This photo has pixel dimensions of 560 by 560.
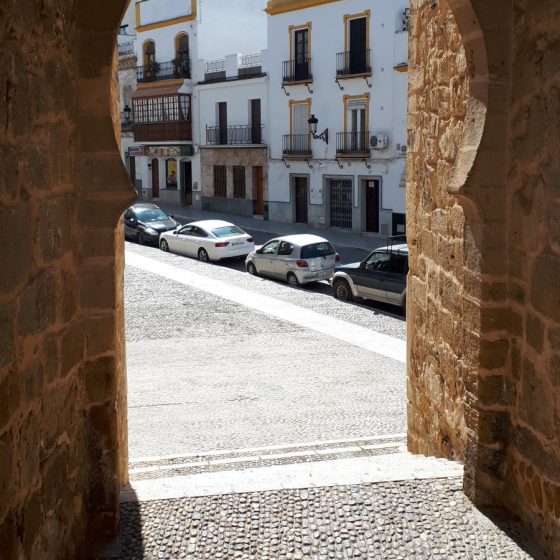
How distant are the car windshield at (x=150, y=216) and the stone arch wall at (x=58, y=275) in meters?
21.6

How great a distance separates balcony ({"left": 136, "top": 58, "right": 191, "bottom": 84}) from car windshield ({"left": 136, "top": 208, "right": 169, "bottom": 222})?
366 inches

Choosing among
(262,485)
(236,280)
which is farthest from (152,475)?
(236,280)

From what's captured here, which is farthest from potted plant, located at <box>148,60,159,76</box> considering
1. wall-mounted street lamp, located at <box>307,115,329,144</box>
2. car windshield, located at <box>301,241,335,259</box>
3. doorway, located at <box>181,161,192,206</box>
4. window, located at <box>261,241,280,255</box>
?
car windshield, located at <box>301,241,335,259</box>

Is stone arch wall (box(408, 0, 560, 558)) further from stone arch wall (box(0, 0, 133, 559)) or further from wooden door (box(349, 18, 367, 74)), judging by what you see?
wooden door (box(349, 18, 367, 74))

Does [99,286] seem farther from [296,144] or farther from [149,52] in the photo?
[149,52]

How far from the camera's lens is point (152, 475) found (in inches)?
281

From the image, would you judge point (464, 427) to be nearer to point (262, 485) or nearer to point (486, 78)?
point (262, 485)

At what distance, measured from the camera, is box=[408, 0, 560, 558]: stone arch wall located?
13.6ft

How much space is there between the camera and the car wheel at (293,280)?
18.9 metres

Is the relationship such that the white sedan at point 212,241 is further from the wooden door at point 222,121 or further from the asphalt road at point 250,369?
the wooden door at point 222,121

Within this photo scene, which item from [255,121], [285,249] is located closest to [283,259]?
[285,249]

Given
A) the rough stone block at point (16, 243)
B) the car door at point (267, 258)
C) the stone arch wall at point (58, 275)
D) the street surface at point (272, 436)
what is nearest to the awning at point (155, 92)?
the street surface at point (272, 436)

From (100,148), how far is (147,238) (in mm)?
21536

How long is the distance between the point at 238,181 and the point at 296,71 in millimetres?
Answer: 5814
